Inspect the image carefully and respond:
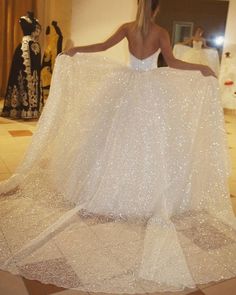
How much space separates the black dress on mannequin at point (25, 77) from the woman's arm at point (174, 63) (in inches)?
106

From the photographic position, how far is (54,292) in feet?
4.76

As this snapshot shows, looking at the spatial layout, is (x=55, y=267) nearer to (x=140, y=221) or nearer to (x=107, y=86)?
(x=140, y=221)

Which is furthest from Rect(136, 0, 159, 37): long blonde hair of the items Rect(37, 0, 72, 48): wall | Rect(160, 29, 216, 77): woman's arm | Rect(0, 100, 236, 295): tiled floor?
Rect(37, 0, 72, 48): wall

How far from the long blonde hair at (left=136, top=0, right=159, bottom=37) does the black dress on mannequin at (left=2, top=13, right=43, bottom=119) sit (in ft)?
8.72

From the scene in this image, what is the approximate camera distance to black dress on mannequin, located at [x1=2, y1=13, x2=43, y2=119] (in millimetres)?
4492

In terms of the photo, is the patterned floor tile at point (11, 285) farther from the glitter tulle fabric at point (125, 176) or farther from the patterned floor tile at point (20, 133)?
the patterned floor tile at point (20, 133)

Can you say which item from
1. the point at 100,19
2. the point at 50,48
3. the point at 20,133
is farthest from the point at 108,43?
the point at 50,48

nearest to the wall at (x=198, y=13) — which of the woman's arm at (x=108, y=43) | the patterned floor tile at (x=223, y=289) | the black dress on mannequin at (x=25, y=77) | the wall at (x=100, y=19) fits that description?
the wall at (x=100, y=19)

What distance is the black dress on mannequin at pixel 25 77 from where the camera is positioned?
4492 mm

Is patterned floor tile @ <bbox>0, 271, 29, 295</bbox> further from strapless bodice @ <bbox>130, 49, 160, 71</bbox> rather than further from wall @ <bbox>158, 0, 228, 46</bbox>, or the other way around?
wall @ <bbox>158, 0, 228, 46</bbox>

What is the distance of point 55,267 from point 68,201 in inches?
26.0

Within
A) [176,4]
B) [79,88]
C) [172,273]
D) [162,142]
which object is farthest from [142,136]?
[176,4]

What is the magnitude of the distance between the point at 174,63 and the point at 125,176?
28.2 inches

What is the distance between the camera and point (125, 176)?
2.11 meters
